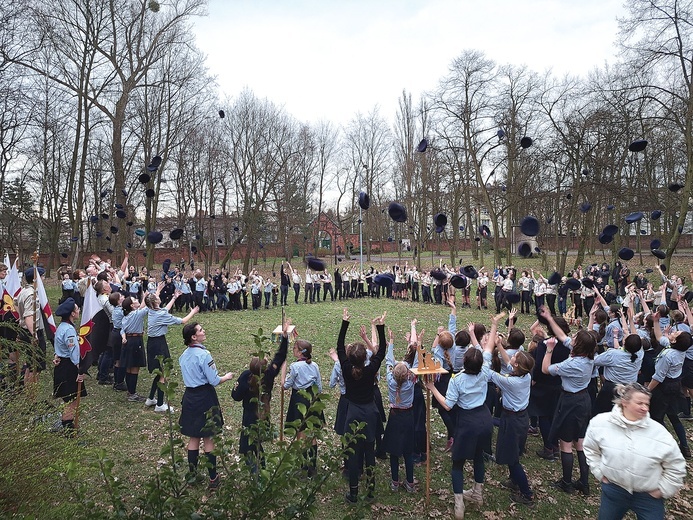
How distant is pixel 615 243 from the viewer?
2569 centimetres

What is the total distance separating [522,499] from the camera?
16.2ft

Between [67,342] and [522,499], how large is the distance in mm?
6230

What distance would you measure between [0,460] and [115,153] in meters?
19.5

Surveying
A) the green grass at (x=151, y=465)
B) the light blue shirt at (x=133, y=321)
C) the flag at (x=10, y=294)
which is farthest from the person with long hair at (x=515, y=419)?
the flag at (x=10, y=294)

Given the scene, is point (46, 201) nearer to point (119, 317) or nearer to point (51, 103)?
point (51, 103)

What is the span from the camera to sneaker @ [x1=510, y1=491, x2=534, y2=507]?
488cm

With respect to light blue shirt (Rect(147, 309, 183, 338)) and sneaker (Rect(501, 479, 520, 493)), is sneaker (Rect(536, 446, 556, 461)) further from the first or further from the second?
light blue shirt (Rect(147, 309, 183, 338))

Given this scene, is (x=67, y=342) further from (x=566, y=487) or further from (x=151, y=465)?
(x=566, y=487)

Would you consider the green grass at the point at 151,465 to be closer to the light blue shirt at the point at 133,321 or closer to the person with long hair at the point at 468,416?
the person with long hair at the point at 468,416

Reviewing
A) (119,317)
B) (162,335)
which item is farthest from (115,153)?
(162,335)

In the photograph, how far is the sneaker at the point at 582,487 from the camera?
513 centimetres

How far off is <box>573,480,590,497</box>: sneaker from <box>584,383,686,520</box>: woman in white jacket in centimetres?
184

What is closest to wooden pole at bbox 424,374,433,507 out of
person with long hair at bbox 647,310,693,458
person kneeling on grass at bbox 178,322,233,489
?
person kneeling on grass at bbox 178,322,233,489

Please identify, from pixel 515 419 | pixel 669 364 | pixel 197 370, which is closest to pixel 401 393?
pixel 515 419
